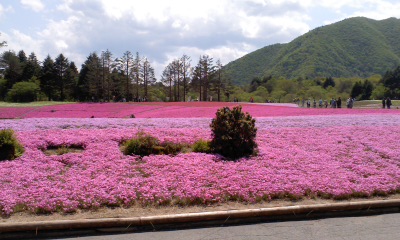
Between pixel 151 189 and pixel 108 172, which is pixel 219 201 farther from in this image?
pixel 108 172

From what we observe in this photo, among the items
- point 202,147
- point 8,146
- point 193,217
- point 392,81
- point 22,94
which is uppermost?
point 392,81

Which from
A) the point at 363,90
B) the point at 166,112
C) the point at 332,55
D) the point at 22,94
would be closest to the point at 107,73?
the point at 22,94

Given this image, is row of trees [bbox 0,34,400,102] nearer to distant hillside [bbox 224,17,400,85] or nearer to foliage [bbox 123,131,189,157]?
distant hillside [bbox 224,17,400,85]

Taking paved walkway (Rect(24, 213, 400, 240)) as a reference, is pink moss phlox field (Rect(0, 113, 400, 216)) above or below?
above

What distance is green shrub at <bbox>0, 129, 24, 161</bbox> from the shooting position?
9102mm

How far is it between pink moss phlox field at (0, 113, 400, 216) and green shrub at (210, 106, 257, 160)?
1.38 feet

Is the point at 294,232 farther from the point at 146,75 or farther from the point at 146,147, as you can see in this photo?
the point at 146,75

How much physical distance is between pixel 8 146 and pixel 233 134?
5839mm

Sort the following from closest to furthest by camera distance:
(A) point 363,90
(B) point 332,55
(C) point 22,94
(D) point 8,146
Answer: (D) point 8,146
(C) point 22,94
(A) point 363,90
(B) point 332,55

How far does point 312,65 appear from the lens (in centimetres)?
12388

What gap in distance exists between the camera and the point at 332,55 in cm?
12988

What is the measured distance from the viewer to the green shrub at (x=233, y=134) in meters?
9.97

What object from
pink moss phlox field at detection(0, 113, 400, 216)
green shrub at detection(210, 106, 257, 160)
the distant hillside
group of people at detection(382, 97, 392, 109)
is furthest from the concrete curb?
the distant hillside

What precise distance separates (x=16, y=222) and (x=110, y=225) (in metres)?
1.46
